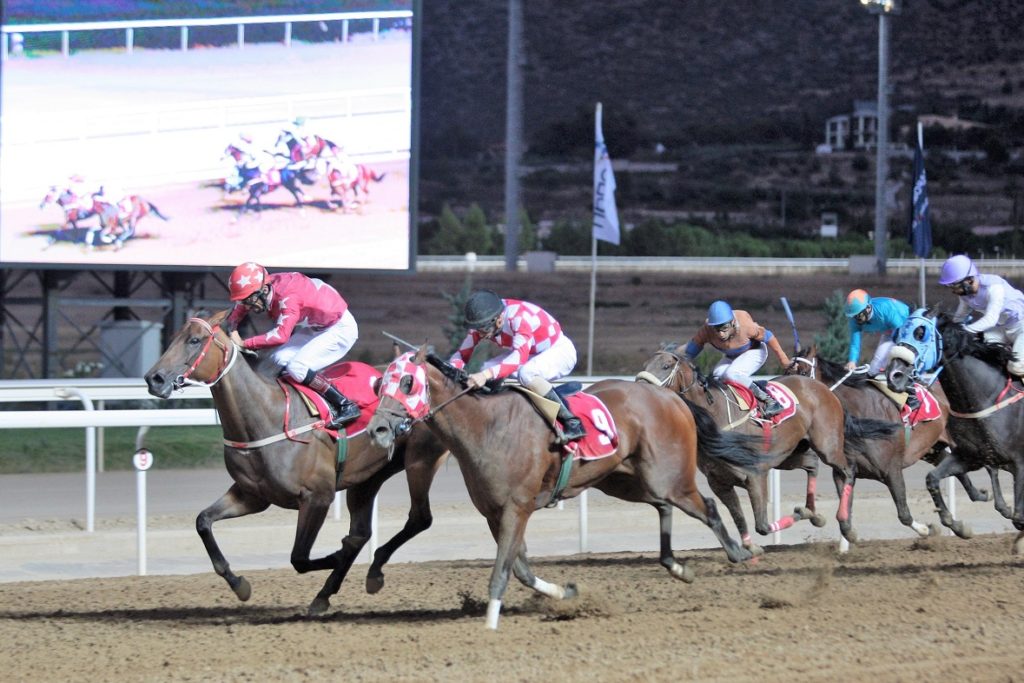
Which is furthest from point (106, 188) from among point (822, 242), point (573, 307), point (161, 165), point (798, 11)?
point (798, 11)

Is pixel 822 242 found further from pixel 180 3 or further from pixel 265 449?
pixel 265 449

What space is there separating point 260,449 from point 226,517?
344 mm

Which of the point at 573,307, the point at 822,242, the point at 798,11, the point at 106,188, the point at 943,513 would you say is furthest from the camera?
the point at 798,11

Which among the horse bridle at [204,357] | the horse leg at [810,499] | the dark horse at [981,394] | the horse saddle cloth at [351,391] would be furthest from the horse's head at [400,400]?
the horse leg at [810,499]

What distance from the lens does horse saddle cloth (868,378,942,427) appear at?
8172mm

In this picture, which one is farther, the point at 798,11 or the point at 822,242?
the point at 798,11

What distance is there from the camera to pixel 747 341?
8.08m

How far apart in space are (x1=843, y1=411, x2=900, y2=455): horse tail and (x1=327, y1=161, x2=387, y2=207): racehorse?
645 cm

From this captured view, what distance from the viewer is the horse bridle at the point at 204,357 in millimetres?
5777

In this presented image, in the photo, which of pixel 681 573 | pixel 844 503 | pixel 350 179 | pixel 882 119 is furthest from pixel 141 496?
pixel 882 119

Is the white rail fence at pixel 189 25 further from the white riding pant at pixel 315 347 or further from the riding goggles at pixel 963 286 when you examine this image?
the riding goggles at pixel 963 286

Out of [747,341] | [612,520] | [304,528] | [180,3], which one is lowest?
[612,520]

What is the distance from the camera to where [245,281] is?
598 cm

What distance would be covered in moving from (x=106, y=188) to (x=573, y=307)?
1401 cm
